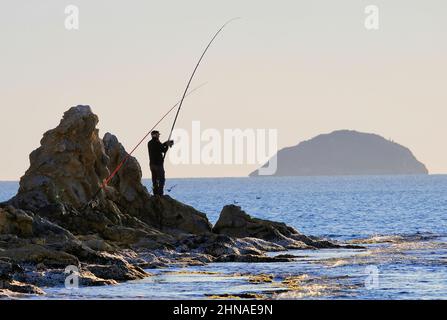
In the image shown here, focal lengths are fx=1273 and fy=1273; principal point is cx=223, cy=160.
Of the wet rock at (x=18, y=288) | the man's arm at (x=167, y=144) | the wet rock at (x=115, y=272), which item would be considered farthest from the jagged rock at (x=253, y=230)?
the wet rock at (x=18, y=288)

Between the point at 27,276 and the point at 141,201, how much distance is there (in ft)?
51.1

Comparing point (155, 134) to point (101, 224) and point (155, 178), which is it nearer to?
point (155, 178)

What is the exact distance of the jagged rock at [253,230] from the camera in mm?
40031

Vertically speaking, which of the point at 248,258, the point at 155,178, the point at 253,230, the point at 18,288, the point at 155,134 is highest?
the point at 155,134

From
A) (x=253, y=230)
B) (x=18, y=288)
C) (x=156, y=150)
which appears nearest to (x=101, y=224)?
(x=156, y=150)

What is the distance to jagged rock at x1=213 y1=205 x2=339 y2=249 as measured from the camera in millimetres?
40031

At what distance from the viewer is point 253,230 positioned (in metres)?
40.2

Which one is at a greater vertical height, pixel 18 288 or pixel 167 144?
pixel 167 144

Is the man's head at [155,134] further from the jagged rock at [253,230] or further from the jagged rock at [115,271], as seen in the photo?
the jagged rock at [115,271]

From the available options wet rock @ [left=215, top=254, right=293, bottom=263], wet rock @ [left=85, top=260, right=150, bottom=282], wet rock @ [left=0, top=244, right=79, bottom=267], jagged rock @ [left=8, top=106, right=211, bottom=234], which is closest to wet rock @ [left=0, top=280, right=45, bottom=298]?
wet rock @ [left=0, top=244, right=79, bottom=267]

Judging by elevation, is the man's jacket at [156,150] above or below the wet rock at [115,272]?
above
